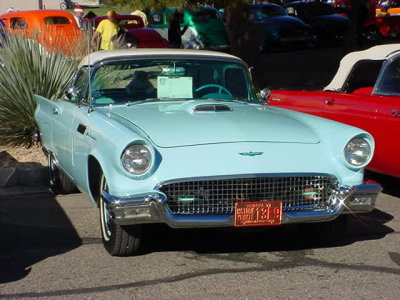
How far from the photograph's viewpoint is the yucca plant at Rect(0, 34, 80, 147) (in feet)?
30.5

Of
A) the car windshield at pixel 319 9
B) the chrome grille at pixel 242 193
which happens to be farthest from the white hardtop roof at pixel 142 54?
the car windshield at pixel 319 9

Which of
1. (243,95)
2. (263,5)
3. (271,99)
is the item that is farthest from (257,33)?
(263,5)

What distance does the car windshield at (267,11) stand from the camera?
86.5 feet

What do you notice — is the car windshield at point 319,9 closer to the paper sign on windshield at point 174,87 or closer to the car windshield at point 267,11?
the car windshield at point 267,11

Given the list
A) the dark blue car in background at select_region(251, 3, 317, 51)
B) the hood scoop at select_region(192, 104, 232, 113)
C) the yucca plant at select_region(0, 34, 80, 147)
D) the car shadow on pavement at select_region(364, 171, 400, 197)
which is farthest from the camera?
the dark blue car in background at select_region(251, 3, 317, 51)

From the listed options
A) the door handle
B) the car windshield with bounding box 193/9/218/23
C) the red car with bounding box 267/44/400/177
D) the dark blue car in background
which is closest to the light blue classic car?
the red car with bounding box 267/44/400/177

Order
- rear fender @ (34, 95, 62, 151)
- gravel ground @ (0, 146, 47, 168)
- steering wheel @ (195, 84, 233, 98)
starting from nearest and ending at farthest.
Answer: steering wheel @ (195, 84, 233, 98) → rear fender @ (34, 95, 62, 151) → gravel ground @ (0, 146, 47, 168)

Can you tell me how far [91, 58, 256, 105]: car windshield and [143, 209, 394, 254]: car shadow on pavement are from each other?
113 cm

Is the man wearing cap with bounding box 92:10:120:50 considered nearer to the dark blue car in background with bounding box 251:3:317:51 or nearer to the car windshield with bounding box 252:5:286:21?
the dark blue car in background with bounding box 251:3:317:51

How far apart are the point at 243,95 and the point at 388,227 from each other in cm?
167

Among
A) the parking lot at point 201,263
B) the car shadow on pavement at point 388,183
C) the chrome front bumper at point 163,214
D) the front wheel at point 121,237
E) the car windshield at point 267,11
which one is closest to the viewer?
the parking lot at point 201,263

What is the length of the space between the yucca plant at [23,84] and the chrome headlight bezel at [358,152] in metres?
4.88

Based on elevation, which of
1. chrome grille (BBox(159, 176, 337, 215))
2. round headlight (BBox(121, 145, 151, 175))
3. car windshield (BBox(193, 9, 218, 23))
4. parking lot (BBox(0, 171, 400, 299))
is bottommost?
car windshield (BBox(193, 9, 218, 23))

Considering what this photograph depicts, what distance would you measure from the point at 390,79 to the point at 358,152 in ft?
6.28
